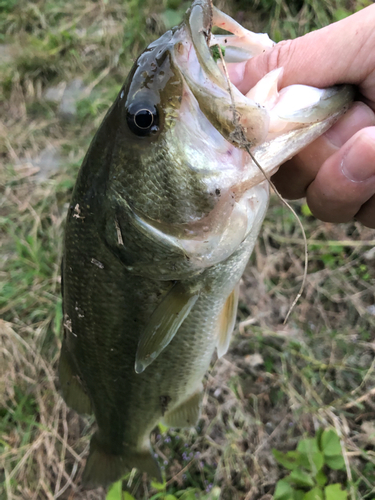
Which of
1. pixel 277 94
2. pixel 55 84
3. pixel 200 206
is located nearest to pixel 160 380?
pixel 200 206

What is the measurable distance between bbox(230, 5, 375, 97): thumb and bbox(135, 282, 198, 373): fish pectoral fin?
30.6 inches

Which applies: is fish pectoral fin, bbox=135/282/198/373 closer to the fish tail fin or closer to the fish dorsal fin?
the fish dorsal fin

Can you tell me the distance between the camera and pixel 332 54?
1.11 metres

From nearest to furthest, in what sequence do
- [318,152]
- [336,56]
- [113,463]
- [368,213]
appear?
[336,56] → [318,152] → [368,213] → [113,463]

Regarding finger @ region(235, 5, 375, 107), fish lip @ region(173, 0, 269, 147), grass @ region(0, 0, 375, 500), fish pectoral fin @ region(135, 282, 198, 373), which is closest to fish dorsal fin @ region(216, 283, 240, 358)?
fish pectoral fin @ region(135, 282, 198, 373)

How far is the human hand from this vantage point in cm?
109

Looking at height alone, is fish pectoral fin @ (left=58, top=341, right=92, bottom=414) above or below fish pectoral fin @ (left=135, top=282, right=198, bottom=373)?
below

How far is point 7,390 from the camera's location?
2.39 meters

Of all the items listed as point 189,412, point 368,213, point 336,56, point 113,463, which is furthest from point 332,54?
point 113,463

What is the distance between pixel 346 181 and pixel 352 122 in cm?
20

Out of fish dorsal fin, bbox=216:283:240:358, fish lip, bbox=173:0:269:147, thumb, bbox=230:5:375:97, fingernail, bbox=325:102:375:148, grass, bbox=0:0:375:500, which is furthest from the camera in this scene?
grass, bbox=0:0:375:500

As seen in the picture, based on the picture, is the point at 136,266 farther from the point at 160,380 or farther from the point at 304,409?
Result: the point at 304,409

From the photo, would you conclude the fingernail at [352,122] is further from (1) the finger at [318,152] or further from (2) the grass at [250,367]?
(2) the grass at [250,367]

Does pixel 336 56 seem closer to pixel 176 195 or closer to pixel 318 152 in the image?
pixel 318 152
